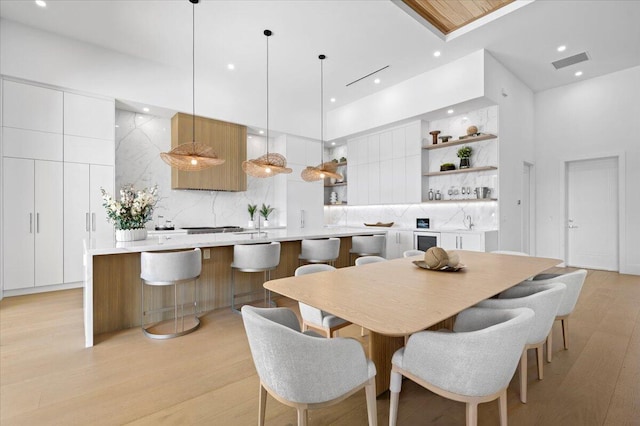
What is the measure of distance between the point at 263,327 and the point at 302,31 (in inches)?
167

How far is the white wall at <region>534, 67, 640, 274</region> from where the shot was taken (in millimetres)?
5328

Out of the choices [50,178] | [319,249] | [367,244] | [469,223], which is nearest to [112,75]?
[50,178]

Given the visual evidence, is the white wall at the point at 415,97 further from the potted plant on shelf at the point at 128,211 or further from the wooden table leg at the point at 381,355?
the potted plant on shelf at the point at 128,211

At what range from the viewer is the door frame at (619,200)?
5406 millimetres

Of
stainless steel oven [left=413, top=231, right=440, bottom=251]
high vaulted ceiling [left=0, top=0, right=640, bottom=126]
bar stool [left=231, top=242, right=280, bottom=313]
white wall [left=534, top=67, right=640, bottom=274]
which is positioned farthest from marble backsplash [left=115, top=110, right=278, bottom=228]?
white wall [left=534, top=67, right=640, bottom=274]

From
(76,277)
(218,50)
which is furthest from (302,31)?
(76,277)

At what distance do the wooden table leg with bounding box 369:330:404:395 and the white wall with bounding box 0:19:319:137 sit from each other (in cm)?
518

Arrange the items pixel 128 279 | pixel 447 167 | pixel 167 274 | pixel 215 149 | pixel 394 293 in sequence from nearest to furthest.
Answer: pixel 394 293, pixel 167 274, pixel 128 279, pixel 447 167, pixel 215 149

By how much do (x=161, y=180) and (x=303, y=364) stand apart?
5433 millimetres

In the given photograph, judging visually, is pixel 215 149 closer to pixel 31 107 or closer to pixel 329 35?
pixel 31 107

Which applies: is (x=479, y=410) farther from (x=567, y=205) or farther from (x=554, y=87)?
(x=554, y=87)

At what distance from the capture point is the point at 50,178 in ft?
14.0

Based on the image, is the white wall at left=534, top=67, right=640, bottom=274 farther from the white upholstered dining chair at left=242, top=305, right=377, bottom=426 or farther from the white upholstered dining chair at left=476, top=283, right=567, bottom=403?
the white upholstered dining chair at left=242, top=305, right=377, bottom=426

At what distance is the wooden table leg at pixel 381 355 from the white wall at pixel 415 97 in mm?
4470
